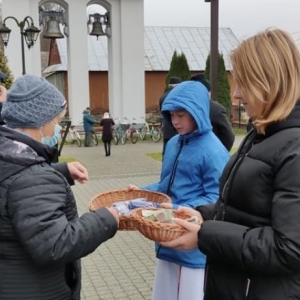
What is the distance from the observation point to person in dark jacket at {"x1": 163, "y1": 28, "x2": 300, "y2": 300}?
1.57m

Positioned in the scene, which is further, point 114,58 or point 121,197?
point 114,58

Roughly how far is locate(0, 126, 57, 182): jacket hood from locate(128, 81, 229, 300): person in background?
1.02 m

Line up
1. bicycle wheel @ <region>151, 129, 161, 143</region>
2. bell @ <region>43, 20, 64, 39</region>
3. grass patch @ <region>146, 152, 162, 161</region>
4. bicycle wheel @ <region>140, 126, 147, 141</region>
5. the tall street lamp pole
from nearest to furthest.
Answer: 1. the tall street lamp pole
2. grass patch @ <region>146, 152, 162, 161</region>
3. bell @ <region>43, 20, 64, 39</region>
4. bicycle wheel @ <region>151, 129, 161, 143</region>
5. bicycle wheel @ <region>140, 126, 147, 141</region>

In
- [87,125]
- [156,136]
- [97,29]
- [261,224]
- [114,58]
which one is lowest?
[156,136]

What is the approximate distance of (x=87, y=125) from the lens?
18.0 meters

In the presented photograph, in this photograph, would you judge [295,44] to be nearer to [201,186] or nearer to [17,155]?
[17,155]

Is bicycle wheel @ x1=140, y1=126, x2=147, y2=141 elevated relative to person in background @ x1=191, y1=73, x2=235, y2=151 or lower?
lower

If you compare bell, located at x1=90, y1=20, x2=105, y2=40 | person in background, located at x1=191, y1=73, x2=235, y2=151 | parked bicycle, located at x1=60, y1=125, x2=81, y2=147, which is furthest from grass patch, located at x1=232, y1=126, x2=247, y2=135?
person in background, located at x1=191, y1=73, x2=235, y2=151

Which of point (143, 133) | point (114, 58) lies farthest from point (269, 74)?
point (143, 133)

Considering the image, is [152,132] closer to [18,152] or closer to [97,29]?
[97,29]

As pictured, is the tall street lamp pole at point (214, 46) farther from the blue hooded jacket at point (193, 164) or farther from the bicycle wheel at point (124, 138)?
the bicycle wheel at point (124, 138)

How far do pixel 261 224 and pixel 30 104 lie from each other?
3.36 feet

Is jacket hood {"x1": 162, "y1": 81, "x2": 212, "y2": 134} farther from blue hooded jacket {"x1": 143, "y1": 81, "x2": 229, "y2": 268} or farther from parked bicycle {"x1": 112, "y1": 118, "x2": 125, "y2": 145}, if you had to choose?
parked bicycle {"x1": 112, "y1": 118, "x2": 125, "y2": 145}

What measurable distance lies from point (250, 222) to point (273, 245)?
14cm
